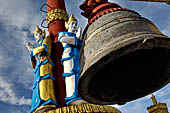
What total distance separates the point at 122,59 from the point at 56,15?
404 cm

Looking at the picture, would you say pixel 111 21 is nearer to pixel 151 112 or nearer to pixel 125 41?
pixel 125 41

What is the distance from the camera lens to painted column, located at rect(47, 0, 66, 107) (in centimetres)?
401

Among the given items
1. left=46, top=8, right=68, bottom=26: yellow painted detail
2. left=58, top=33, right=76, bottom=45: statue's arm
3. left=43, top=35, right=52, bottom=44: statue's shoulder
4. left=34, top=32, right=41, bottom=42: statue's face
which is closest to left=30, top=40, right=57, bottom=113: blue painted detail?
left=43, top=35, right=52, bottom=44: statue's shoulder

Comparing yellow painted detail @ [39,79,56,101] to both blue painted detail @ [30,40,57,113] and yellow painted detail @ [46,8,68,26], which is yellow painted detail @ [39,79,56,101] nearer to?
blue painted detail @ [30,40,57,113]

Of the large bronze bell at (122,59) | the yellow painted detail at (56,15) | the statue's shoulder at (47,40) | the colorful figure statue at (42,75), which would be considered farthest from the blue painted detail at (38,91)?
the large bronze bell at (122,59)

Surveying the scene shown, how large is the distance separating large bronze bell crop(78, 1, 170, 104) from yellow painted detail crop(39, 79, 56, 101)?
274 centimetres

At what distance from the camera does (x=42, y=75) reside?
158 inches

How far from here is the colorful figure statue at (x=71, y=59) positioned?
3642 mm

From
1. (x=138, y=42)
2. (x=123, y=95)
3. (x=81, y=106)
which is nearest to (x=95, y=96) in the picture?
(x=123, y=95)

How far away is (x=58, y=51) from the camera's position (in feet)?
15.0

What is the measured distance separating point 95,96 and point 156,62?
1.25 feet

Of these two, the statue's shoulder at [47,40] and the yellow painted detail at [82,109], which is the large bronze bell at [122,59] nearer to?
the yellow painted detail at [82,109]

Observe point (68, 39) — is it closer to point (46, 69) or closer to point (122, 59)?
point (46, 69)

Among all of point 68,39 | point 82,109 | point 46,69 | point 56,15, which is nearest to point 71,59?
point 68,39
